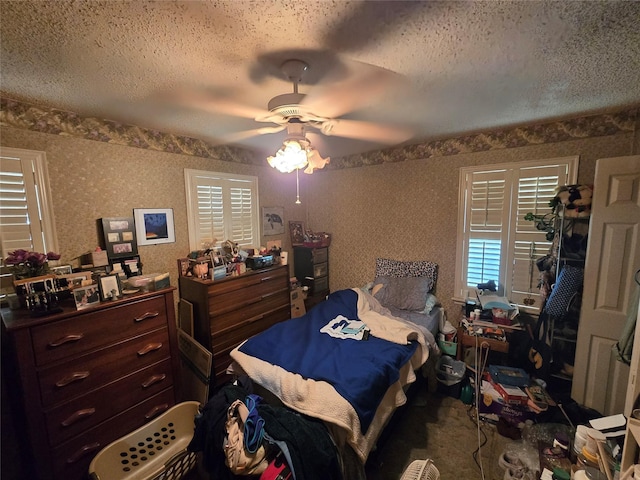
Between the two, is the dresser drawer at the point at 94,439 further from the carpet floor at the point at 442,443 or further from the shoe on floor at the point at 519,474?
the shoe on floor at the point at 519,474

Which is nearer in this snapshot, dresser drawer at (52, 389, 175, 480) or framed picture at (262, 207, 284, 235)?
dresser drawer at (52, 389, 175, 480)

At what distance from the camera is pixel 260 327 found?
2861 mm

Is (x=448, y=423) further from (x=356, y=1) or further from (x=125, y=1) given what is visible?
(x=125, y=1)

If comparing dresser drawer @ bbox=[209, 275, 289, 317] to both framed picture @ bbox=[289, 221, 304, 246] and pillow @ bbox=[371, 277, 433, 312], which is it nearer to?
framed picture @ bbox=[289, 221, 304, 246]

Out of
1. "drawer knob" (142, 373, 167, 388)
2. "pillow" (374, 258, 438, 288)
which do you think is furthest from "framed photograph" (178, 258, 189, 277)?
"pillow" (374, 258, 438, 288)

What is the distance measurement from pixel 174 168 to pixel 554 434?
3738mm

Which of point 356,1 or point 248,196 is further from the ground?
point 356,1

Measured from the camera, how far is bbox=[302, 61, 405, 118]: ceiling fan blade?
55.9 inches

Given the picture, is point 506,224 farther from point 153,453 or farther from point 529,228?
Answer: point 153,453

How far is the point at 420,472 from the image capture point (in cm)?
107

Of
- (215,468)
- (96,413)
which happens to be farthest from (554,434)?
(96,413)

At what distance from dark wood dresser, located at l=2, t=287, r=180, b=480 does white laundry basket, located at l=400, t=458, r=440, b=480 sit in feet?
5.98

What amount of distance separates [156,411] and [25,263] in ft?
4.40

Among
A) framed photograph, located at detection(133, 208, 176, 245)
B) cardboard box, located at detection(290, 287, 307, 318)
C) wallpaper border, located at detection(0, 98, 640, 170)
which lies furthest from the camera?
cardboard box, located at detection(290, 287, 307, 318)
